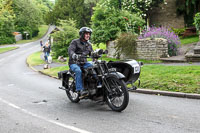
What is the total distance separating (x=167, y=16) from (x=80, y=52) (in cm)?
3059

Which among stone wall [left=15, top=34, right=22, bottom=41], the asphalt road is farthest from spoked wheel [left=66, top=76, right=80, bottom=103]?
stone wall [left=15, top=34, right=22, bottom=41]

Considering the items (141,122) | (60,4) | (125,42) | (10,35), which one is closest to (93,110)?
(141,122)

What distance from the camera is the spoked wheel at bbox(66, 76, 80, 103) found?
23.1ft

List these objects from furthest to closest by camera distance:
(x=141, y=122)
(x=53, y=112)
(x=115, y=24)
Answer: (x=115, y=24)
(x=53, y=112)
(x=141, y=122)

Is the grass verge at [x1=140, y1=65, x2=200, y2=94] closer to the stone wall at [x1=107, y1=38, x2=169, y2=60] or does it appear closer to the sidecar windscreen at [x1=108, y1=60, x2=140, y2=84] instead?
the sidecar windscreen at [x1=108, y1=60, x2=140, y2=84]

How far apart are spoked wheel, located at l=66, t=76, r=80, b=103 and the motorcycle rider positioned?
644 mm

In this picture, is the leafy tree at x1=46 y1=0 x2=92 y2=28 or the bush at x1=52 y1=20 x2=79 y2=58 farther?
the leafy tree at x1=46 y1=0 x2=92 y2=28

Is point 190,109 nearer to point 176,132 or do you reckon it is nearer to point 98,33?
point 176,132

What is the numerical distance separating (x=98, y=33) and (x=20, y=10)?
241 feet

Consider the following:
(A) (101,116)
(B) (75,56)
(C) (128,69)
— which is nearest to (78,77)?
(B) (75,56)

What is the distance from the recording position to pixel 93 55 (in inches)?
241

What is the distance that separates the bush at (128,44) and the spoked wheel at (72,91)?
402 inches

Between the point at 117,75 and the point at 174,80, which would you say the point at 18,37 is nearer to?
the point at 174,80

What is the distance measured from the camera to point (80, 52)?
22.1 feet
